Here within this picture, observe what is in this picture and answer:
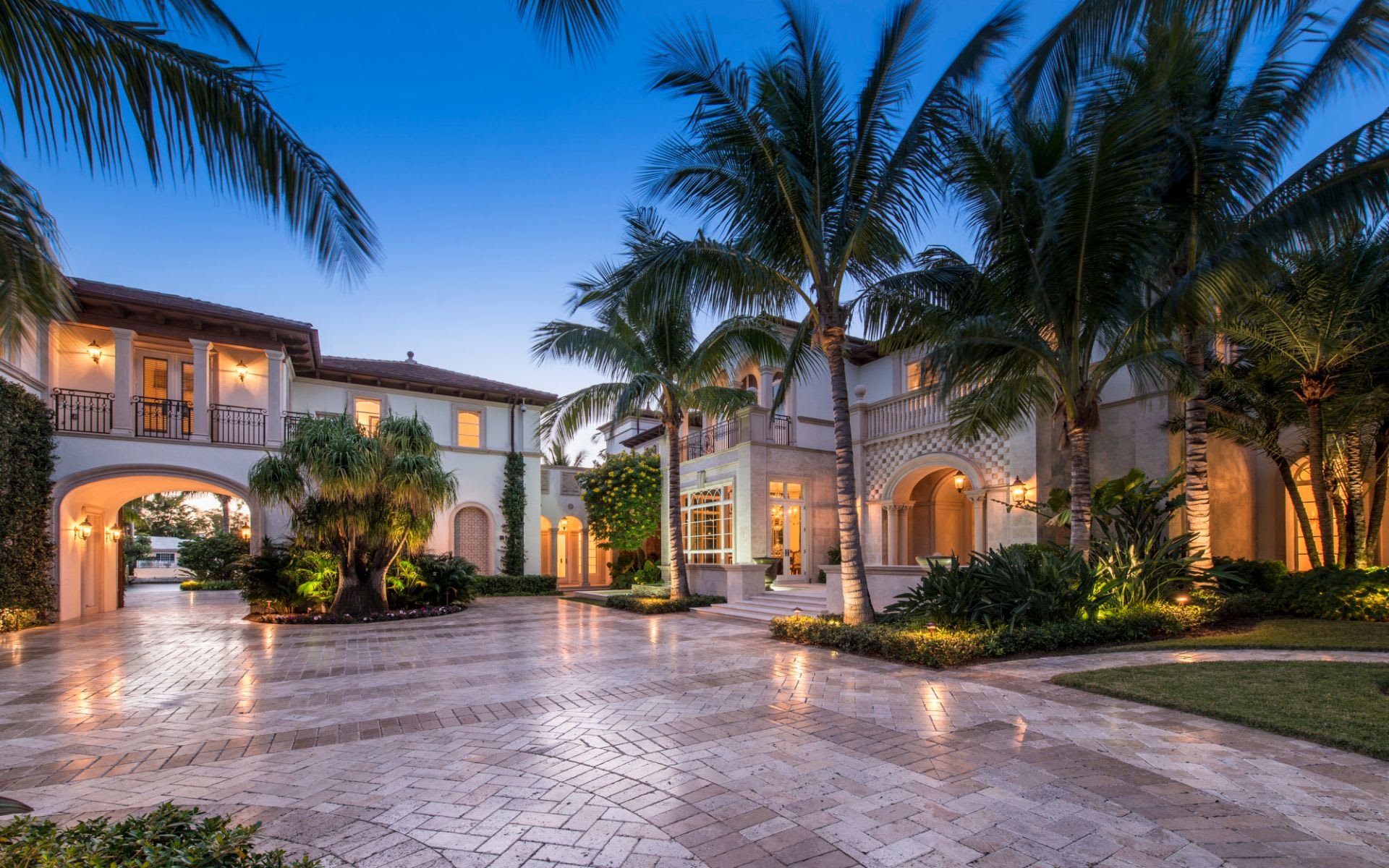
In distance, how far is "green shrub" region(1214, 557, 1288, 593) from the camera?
38.3ft

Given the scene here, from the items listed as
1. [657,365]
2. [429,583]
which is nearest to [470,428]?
[429,583]

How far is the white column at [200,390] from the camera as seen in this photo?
1706 centimetres

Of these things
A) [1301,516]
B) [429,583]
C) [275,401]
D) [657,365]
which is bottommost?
[429,583]

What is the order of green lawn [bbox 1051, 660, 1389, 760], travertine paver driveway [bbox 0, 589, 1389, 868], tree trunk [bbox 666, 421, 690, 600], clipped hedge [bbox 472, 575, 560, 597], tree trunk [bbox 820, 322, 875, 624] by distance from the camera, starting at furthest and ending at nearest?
clipped hedge [bbox 472, 575, 560, 597] < tree trunk [bbox 666, 421, 690, 600] < tree trunk [bbox 820, 322, 875, 624] < green lawn [bbox 1051, 660, 1389, 760] < travertine paver driveway [bbox 0, 589, 1389, 868]

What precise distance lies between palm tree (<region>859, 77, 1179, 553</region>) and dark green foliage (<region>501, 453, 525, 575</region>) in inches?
606

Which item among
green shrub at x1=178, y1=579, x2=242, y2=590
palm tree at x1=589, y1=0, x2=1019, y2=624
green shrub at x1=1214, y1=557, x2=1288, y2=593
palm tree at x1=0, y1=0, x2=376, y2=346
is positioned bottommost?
green shrub at x1=178, y1=579, x2=242, y2=590

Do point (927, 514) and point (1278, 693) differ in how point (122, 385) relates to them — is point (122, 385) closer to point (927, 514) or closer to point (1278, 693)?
point (927, 514)

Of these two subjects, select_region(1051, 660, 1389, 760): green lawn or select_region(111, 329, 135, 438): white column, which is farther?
select_region(111, 329, 135, 438): white column

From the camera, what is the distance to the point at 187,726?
6.04 metres

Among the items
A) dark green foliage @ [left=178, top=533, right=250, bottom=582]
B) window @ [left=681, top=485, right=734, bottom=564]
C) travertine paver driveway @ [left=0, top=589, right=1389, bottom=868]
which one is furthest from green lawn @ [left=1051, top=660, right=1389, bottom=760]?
dark green foliage @ [left=178, top=533, right=250, bottom=582]

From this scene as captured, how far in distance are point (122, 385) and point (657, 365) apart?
1231cm

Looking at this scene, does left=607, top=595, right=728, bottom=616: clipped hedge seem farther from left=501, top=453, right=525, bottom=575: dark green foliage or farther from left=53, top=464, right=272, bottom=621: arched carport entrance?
left=53, top=464, right=272, bottom=621: arched carport entrance

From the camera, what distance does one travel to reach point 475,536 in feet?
74.4

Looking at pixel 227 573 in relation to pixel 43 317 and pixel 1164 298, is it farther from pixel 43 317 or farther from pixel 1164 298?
pixel 1164 298
